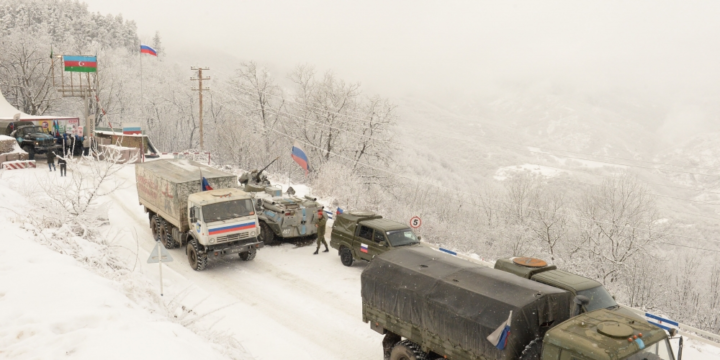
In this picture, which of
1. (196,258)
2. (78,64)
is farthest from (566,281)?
(78,64)

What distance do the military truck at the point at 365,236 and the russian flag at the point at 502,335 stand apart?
7.52 m

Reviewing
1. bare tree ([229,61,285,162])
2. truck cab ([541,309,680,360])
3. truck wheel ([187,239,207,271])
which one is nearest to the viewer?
truck cab ([541,309,680,360])

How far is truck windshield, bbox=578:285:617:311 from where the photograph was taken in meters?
10.2

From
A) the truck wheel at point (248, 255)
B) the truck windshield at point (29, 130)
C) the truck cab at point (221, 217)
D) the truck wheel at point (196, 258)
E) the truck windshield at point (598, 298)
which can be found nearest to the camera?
the truck windshield at point (598, 298)

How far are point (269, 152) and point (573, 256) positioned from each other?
31.7m

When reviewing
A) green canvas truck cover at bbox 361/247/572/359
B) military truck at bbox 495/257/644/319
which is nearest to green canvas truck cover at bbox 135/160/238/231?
green canvas truck cover at bbox 361/247/572/359

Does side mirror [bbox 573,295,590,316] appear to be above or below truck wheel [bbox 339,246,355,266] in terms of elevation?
above

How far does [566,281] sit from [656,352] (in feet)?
13.2

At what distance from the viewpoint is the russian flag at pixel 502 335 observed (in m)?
7.32

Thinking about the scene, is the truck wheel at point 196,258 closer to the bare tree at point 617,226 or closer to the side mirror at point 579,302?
the side mirror at point 579,302

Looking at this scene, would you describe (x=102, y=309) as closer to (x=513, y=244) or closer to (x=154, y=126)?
(x=513, y=244)

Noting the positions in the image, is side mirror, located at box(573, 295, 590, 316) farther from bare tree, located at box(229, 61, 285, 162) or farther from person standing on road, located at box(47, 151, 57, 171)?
bare tree, located at box(229, 61, 285, 162)

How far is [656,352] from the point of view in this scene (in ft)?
21.9

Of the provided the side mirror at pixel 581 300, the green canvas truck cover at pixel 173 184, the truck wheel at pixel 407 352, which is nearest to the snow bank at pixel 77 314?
the truck wheel at pixel 407 352
